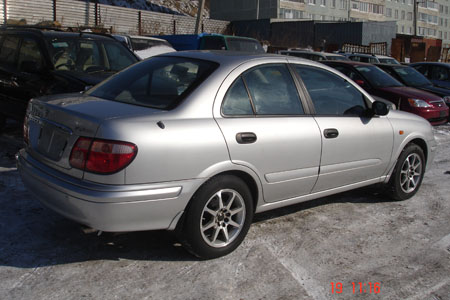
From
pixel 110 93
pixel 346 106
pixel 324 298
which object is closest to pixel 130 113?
pixel 110 93

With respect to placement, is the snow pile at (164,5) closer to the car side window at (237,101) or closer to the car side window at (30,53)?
the car side window at (30,53)

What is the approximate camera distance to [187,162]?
11.4ft

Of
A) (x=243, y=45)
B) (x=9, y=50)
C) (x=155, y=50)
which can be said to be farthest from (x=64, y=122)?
(x=243, y=45)

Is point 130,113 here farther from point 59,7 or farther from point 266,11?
point 266,11

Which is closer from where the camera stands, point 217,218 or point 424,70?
point 217,218

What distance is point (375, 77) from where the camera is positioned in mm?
11062

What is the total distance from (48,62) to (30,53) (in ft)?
1.64

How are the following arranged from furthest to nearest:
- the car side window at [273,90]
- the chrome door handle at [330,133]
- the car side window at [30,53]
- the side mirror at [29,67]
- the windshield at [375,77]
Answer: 1. the windshield at [375,77]
2. the car side window at [30,53]
3. the side mirror at [29,67]
4. the chrome door handle at [330,133]
5. the car side window at [273,90]

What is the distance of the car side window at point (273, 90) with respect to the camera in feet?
13.4

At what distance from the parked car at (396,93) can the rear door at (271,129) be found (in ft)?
22.4

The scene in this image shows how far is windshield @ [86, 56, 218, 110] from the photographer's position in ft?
12.5

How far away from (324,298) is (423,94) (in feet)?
28.7

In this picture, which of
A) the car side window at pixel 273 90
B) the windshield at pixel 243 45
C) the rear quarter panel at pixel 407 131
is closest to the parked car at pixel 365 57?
the windshield at pixel 243 45

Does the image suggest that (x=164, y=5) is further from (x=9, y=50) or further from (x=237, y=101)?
(x=237, y=101)
